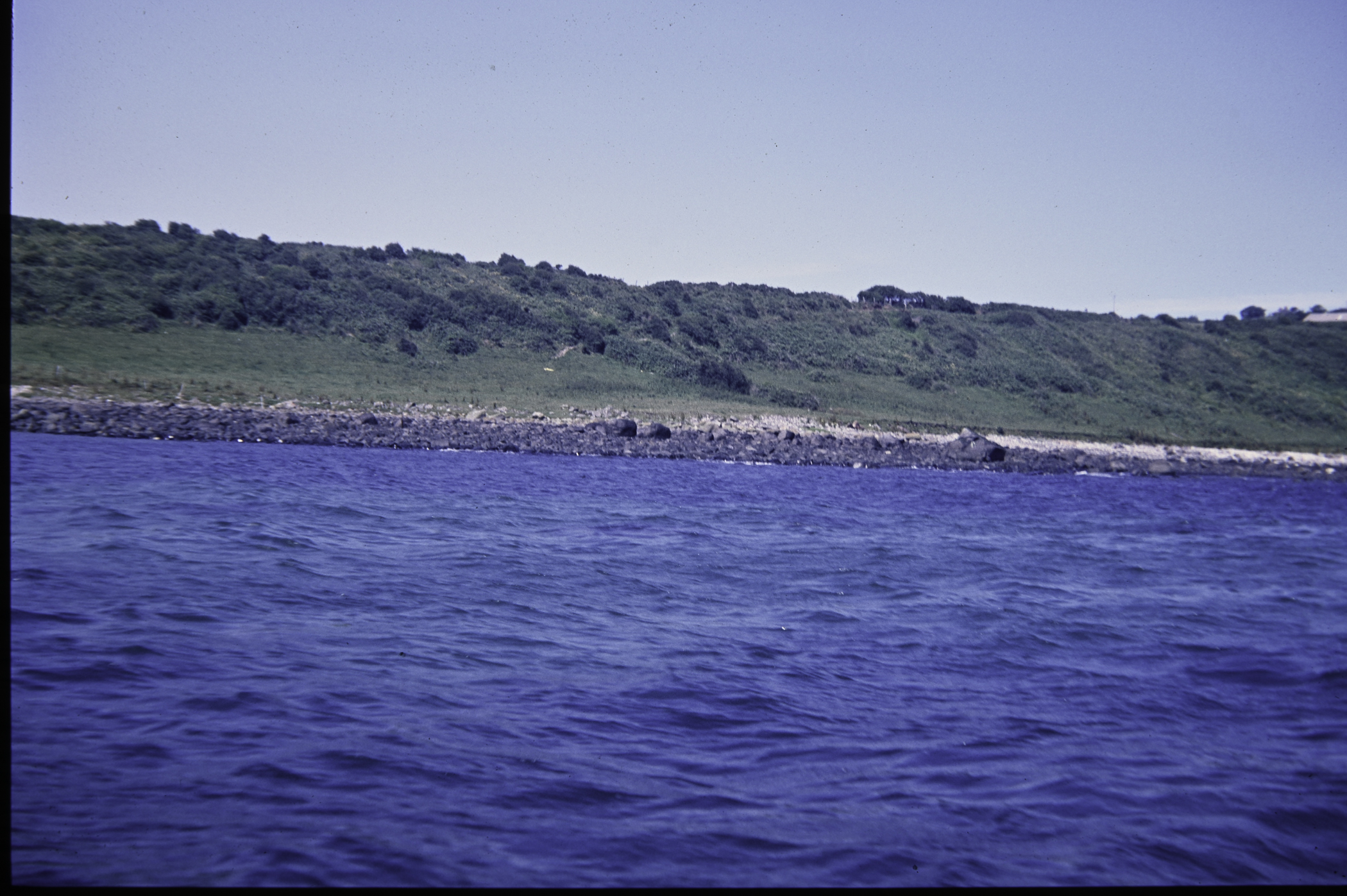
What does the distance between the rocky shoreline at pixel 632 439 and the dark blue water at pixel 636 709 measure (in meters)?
12.1

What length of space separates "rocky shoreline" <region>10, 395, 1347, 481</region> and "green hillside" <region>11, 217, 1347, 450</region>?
3.50 meters

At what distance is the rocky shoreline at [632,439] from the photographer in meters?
25.3

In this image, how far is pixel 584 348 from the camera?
161 ft

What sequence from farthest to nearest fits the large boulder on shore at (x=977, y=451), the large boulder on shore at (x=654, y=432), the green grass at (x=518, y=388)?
the large boulder on shore at (x=977, y=451) → the large boulder on shore at (x=654, y=432) → the green grass at (x=518, y=388)

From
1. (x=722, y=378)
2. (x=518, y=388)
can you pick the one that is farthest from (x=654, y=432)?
(x=722, y=378)

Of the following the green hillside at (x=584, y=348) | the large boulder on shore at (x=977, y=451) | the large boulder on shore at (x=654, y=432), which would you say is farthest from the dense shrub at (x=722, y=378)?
the large boulder on shore at (x=654, y=432)

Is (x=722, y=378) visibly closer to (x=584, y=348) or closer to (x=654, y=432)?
(x=584, y=348)

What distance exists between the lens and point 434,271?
59.4 metres

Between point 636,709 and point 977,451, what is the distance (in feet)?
99.6

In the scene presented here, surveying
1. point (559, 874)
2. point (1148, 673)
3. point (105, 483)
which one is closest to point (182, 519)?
point (105, 483)

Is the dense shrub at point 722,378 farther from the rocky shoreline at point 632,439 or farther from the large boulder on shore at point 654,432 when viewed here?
the large boulder on shore at point 654,432

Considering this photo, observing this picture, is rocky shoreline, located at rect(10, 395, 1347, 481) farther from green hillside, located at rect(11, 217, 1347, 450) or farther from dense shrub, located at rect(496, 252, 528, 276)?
dense shrub, located at rect(496, 252, 528, 276)

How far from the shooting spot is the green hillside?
120ft

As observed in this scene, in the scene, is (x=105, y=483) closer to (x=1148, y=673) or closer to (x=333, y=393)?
(x=1148, y=673)
